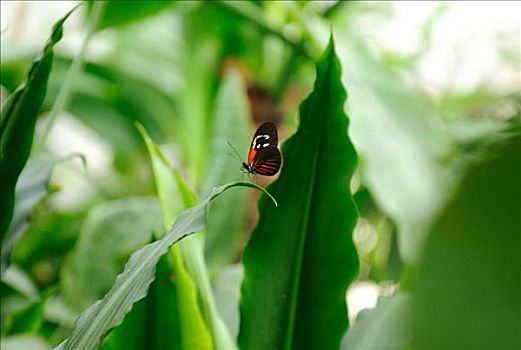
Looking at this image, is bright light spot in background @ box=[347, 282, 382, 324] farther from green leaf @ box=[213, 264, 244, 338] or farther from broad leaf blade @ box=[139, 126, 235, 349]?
broad leaf blade @ box=[139, 126, 235, 349]

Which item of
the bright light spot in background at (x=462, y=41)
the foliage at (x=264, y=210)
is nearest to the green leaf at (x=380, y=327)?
the foliage at (x=264, y=210)

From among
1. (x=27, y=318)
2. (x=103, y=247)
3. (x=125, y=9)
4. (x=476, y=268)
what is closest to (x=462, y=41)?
(x=125, y=9)

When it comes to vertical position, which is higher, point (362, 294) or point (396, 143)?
point (396, 143)

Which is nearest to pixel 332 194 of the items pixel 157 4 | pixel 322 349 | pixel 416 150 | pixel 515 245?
pixel 322 349

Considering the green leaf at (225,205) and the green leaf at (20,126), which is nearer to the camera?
the green leaf at (20,126)

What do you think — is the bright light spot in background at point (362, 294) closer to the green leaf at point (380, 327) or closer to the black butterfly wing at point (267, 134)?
the green leaf at point (380, 327)

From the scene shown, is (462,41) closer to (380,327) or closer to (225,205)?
(225,205)

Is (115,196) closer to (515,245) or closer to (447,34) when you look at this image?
(447,34)
